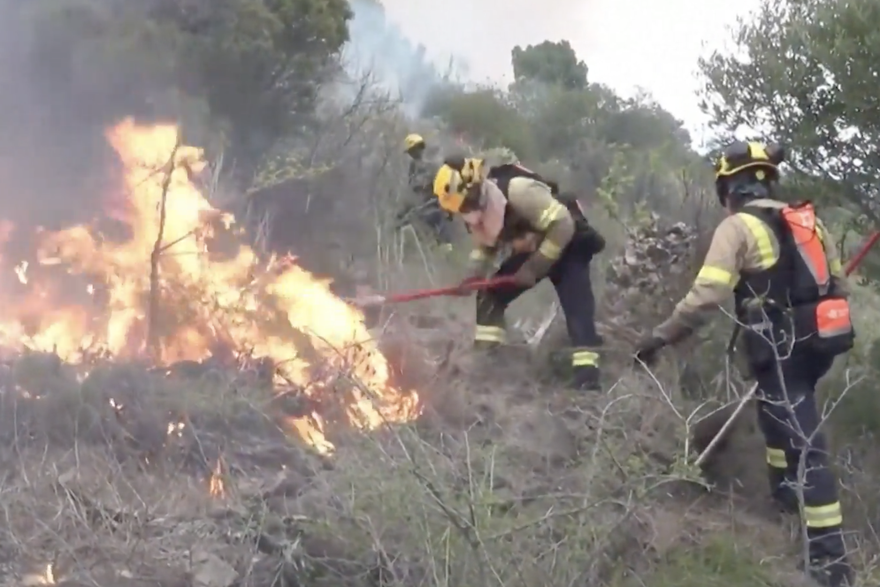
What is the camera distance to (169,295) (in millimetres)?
7113

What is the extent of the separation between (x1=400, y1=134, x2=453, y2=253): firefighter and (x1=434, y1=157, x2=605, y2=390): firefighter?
437 centimetres

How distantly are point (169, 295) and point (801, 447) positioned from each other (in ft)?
14.1

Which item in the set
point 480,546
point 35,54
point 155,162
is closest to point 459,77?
point 35,54

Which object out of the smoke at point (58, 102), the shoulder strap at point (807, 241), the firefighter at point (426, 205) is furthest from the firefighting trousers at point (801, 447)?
the smoke at point (58, 102)

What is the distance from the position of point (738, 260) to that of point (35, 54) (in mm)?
7641

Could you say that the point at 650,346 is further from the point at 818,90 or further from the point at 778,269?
the point at 818,90

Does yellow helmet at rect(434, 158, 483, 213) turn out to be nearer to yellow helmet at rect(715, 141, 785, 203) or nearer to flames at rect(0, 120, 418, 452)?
flames at rect(0, 120, 418, 452)

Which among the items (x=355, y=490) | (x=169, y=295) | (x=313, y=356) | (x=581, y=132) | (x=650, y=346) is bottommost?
(x=355, y=490)

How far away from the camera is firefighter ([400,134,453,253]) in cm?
1159

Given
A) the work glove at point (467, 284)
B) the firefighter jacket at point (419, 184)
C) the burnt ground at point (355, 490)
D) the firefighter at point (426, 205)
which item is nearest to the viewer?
the burnt ground at point (355, 490)

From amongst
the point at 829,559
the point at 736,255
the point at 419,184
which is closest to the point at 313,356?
the point at 736,255

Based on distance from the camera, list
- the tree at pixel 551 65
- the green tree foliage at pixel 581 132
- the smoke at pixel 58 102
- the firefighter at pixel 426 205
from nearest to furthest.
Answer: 1. the smoke at pixel 58 102
2. the firefighter at pixel 426 205
3. the green tree foliage at pixel 581 132
4. the tree at pixel 551 65

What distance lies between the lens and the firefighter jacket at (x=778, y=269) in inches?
197

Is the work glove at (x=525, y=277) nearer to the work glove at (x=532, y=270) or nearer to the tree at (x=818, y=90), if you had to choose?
the work glove at (x=532, y=270)
